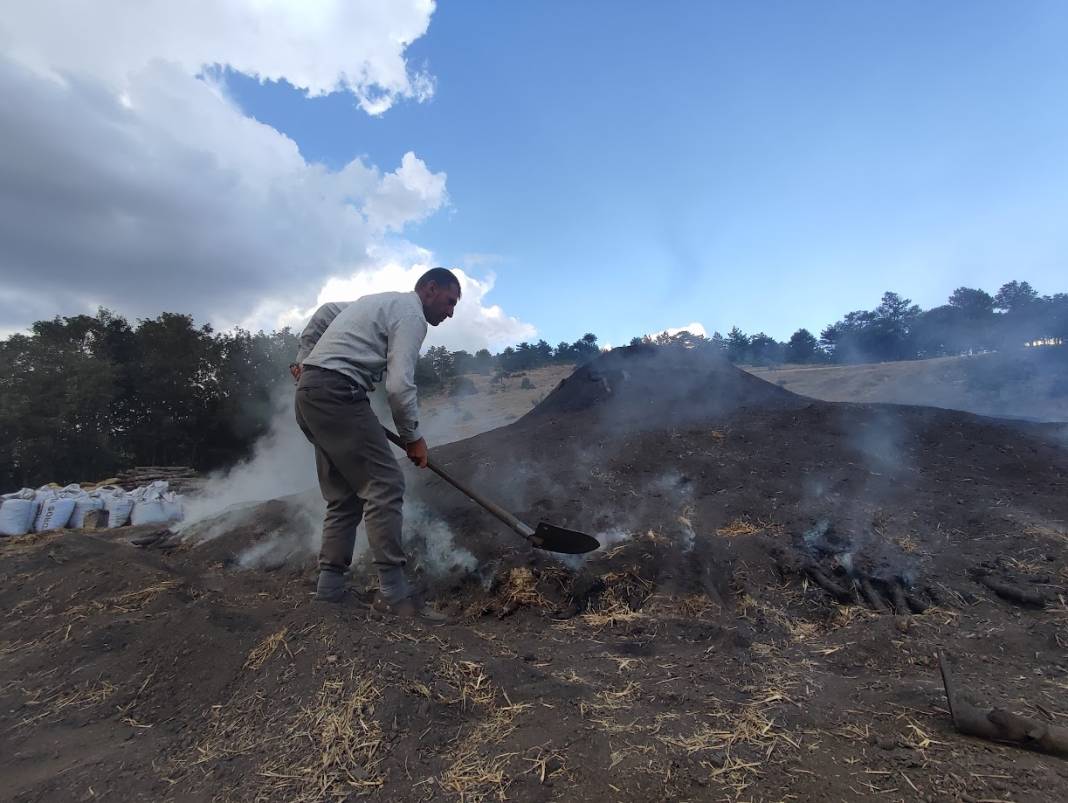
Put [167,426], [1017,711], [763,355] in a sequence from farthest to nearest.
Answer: [763,355] → [167,426] → [1017,711]

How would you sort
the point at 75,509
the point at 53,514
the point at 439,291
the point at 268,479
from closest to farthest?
the point at 439,291, the point at 53,514, the point at 75,509, the point at 268,479

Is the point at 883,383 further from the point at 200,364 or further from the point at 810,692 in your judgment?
the point at 200,364

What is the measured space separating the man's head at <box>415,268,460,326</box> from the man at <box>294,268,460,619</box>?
0.50 feet

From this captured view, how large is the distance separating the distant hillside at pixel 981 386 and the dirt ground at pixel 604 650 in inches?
395

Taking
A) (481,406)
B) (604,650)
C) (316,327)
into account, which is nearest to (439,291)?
(316,327)

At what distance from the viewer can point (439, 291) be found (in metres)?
3.34

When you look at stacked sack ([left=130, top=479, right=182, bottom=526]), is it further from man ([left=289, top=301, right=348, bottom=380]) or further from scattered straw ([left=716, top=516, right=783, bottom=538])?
scattered straw ([left=716, top=516, right=783, bottom=538])

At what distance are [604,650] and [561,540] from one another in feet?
2.40

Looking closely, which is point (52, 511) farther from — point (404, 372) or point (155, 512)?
point (404, 372)

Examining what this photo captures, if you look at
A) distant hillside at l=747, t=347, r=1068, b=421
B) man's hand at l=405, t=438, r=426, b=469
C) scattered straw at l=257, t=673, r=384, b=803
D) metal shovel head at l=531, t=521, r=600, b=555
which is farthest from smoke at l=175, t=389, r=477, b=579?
distant hillside at l=747, t=347, r=1068, b=421

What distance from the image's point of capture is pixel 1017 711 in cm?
202

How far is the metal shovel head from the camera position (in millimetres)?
3523

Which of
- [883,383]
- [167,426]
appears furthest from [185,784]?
[883,383]

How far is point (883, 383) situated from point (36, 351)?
87.9 feet
